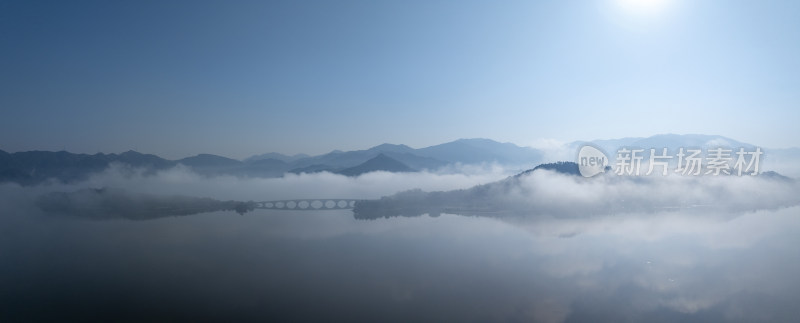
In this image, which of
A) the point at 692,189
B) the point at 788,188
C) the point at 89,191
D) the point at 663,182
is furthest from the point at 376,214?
the point at 788,188

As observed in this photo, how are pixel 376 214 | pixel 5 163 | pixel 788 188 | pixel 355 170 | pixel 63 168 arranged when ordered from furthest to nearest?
1. pixel 788 188
2. pixel 355 170
3. pixel 376 214
4. pixel 63 168
5. pixel 5 163

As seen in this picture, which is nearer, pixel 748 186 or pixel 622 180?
pixel 622 180

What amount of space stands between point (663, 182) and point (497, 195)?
1837 cm

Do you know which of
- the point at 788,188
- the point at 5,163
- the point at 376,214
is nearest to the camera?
the point at 5,163

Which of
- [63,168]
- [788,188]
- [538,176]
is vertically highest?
[63,168]

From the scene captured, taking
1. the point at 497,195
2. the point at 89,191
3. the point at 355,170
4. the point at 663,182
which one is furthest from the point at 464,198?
the point at 89,191

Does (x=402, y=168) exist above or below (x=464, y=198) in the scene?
above

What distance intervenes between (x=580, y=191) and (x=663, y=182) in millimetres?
8859

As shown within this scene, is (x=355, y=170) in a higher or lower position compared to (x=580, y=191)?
higher

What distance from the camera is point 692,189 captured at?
37625 mm

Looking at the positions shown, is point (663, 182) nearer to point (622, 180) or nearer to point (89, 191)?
point (622, 180)

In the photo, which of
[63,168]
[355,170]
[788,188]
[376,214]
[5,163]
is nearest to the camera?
[5,163]

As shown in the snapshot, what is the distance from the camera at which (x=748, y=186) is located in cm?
3950

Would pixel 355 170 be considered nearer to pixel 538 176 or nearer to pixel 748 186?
pixel 538 176
